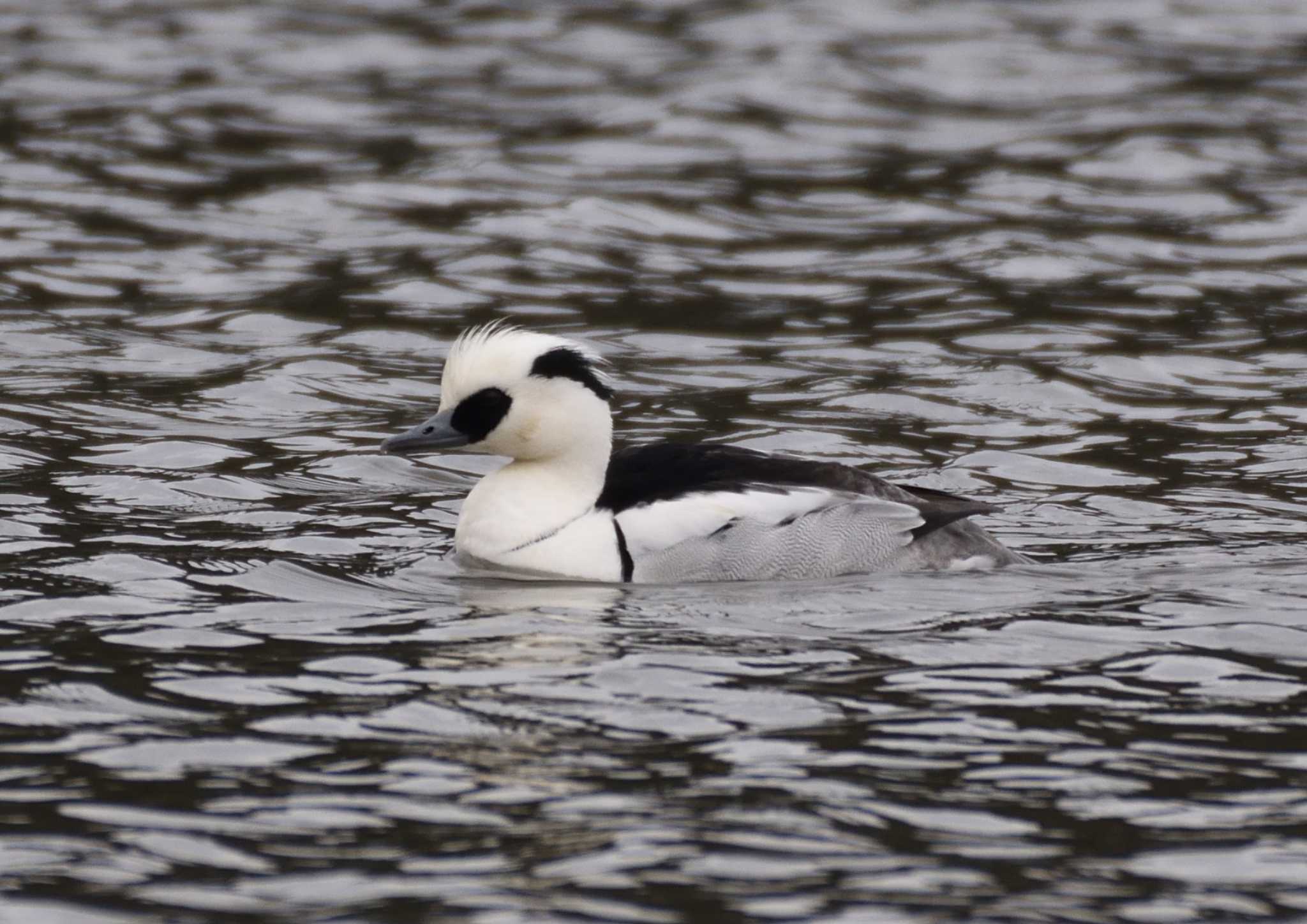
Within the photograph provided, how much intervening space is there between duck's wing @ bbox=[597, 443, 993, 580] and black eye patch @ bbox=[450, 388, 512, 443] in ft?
1.75

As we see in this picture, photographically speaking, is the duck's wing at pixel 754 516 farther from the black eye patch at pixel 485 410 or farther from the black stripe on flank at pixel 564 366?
the black eye patch at pixel 485 410

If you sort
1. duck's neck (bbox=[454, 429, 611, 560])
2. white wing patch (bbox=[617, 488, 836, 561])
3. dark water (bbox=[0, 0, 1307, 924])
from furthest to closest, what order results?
1. duck's neck (bbox=[454, 429, 611, 560])
2. white wing patch (bbox=[617, 488, 836, 561])
3. dark water (bbox=[0, 0, 1307, 924])

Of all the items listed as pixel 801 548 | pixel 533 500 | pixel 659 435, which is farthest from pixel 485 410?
pixel 659 435

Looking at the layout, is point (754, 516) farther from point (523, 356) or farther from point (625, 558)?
point (523, 356)

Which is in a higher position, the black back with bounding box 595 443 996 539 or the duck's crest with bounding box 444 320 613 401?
the duck's crest with bounding box 444 320 613 401

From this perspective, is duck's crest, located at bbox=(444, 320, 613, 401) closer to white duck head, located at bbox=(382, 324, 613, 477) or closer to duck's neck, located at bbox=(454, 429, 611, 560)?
white duck head, located at bbox=(382, 324, 613, 477)

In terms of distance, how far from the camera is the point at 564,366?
9383mm

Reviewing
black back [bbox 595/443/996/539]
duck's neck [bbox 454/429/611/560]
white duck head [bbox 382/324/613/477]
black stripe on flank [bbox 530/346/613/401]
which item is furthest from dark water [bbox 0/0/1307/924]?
black stripe on flank [bbox 530/346/613/401]

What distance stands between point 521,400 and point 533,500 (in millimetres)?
417

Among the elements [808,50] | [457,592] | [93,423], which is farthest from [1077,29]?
[457,592]

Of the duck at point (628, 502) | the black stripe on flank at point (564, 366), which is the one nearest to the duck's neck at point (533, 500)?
the duck at point (628, 502)

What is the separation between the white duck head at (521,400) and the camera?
9.38 meters

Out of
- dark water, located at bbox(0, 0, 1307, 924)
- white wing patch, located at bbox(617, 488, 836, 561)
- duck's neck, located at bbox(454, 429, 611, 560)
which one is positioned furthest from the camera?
duck's neck, located at bbox(454, 429, 611, 560)

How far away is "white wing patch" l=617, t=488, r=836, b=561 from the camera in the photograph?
909cm
